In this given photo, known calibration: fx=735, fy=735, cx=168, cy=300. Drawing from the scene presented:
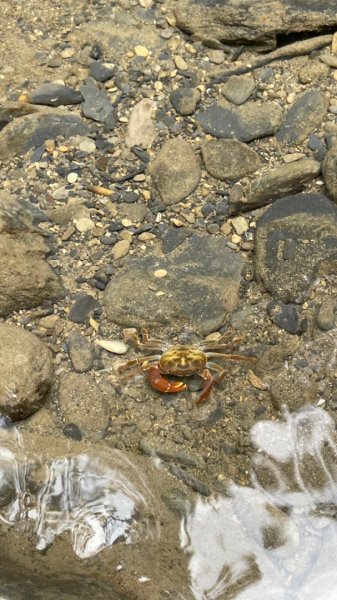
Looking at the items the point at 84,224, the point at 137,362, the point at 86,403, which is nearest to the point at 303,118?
the point at 84,224

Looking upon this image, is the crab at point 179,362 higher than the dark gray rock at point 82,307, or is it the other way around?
the dark gray rock at point 82,307

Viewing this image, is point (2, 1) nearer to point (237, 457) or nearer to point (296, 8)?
point (296, 8)

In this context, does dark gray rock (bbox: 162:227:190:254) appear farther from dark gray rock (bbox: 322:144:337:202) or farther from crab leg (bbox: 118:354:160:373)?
dark gray rock (bbox: 322:144:337:202)

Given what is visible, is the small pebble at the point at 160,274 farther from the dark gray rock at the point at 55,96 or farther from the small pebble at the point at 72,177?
the dark gray rock at the point at 55,96

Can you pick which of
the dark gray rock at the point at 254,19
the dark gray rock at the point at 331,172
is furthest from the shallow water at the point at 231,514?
the dark gray rock at the point at 254,19

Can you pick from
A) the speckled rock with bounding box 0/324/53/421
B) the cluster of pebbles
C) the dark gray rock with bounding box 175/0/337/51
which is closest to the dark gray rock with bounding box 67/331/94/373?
the cluster of pebbles

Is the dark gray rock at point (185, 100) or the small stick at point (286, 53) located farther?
the small stick at point (286, 53)
